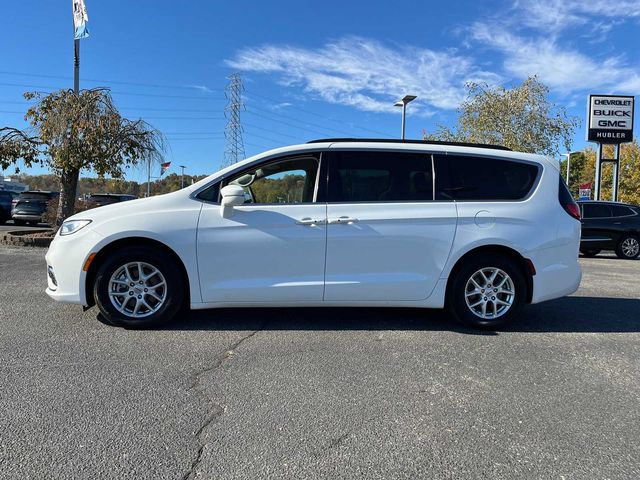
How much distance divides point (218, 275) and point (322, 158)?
1542 mm

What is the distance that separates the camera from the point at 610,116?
2302 centimetres

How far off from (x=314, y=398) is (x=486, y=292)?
243 cm

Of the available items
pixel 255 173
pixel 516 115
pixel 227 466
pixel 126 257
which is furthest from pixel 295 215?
pixel 516 115

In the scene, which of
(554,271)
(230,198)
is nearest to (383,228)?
(230,198)

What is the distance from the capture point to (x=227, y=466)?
2527mm

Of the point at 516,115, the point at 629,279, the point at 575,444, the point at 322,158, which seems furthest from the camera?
the point at 516,115

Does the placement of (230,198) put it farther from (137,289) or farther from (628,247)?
(628,247)

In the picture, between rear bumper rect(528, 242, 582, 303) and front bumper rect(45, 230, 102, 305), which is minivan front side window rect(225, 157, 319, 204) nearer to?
front bumper rect(45, 230, 102, 305)

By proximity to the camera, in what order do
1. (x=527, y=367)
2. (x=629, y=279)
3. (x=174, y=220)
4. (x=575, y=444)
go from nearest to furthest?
1. (x=575, y=444)
2. (x=527, y=367)
3. (x=174, y=220)
4. (x=629, y=279)

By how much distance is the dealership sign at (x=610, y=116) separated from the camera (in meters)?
23.0

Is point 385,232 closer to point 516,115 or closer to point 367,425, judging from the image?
point 367,425

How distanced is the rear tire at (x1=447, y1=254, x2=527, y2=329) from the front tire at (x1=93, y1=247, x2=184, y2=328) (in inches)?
107

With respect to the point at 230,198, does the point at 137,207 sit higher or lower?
lower

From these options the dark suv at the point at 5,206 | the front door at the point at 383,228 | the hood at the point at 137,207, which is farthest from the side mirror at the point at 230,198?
the dark suv at the point at 5,206
